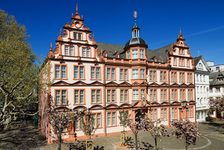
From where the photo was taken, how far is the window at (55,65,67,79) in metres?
28.1

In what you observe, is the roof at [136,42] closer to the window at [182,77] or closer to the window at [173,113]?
the window at [182,77]

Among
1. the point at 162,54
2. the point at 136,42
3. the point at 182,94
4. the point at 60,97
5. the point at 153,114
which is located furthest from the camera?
the point at 162,54

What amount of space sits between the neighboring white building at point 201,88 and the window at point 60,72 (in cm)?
3061

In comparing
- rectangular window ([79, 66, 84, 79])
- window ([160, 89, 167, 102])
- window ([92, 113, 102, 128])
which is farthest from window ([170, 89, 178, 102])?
rectangular window ([79, 66, 84, 79])

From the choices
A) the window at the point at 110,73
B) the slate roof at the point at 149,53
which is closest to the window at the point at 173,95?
the slate roof at the point at 149,53

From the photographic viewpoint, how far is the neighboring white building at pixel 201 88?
4509 cm

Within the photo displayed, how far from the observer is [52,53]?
91.4 feet

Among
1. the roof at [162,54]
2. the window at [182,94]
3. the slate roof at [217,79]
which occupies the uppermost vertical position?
the roof at [162,54]

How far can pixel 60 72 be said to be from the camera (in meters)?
28.2

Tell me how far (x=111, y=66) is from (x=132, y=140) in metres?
12.3

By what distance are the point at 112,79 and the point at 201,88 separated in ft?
82.5

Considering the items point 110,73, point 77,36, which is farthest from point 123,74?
point 77,36

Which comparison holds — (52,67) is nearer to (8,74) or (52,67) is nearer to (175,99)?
(8,74)

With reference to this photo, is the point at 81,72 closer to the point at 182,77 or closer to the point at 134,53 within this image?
the point at 134,53
